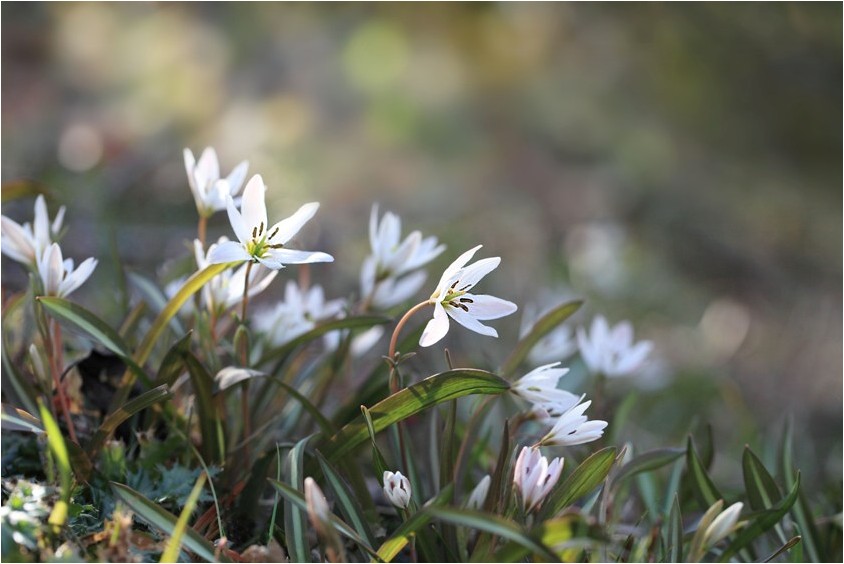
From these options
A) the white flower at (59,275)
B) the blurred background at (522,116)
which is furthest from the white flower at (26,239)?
the blurred background at (522,116)

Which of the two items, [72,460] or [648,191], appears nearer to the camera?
[72,460]

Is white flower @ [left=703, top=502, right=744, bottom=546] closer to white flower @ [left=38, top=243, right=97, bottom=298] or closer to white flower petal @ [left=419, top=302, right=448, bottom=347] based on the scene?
white flower petal @ [left=419, top=302, right=448, bottom=347]

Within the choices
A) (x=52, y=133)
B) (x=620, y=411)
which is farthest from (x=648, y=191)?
(x=620, y=411)

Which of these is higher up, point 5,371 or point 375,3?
point 375,3

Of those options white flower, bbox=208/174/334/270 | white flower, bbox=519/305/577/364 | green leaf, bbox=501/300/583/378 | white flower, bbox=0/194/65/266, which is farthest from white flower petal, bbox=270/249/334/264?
white flower, bbox=519/305/577/364

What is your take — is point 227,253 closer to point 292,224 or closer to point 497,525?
point 292,224

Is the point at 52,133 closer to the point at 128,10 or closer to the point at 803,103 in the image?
the point at 128,10
